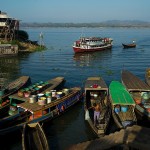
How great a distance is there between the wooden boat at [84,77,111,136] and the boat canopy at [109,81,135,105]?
958 mm

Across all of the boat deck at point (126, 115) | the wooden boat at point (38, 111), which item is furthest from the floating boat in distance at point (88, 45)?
the boat deck at point (126, 115)

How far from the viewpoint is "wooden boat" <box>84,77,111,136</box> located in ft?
78.7

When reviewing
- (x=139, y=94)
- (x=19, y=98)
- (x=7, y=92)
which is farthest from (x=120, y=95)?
(x=7, y=92)

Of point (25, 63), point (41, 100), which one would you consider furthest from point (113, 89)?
point (25, 63)

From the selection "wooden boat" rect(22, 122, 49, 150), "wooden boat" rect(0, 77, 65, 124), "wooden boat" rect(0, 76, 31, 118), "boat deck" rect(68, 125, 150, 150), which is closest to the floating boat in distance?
"wooden boat" rect(0, 76, 31, 118)

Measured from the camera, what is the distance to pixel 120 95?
2906 centimetres

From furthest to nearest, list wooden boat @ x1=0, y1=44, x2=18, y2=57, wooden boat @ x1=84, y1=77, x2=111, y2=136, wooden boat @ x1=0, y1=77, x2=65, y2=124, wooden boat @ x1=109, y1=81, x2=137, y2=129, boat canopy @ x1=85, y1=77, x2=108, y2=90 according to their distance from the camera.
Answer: wooden boat @ x1=0, y1=44, x2=18, y2=57 → boat canopy @ x1=85, y1=77, x2=108, y2=90 → wooden boat @ x1=0, y1=77, x2=65, y2=124 → wooden boat @ x1=109, y1=81, x2=137, y2=129 → wooden boat @ x1=84, y1=77, x2=111, y2=136

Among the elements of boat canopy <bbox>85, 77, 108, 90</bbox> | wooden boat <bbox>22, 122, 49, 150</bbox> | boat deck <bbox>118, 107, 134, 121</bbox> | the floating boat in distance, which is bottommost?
wooden boat <bbox>22, 122, 49, 150</bbox>

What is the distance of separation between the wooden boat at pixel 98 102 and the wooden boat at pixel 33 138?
4.76 m

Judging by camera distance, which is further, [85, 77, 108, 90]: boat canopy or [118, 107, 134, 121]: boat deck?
[85, 77, 108, 90]: boat canopy

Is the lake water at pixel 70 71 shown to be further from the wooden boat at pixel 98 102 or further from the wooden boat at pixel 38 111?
the wooden boat at pixel 98 102

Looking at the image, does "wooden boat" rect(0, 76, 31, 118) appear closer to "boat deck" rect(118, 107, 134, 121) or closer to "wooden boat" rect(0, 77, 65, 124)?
"wooden boat" rect(0, 77, 65, 124)

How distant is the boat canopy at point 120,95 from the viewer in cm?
2684

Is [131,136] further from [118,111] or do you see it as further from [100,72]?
[100,72]
